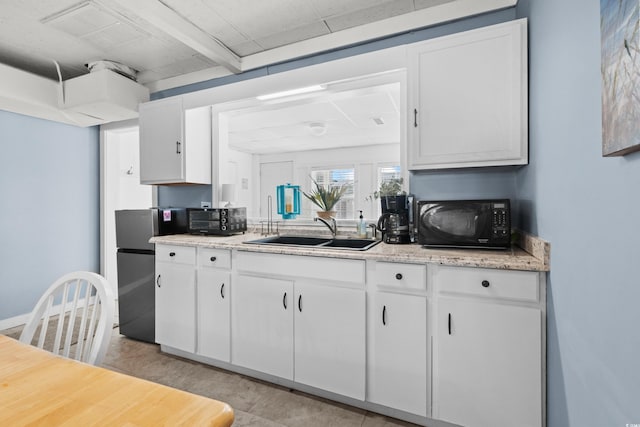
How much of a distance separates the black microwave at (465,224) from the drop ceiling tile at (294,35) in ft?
5.48

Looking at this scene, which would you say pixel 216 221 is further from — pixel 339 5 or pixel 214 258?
pixel 339 5

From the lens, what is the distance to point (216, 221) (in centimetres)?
271

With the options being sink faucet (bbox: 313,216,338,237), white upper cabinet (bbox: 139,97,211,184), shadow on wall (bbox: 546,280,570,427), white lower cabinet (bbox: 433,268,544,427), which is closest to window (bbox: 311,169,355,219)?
white upper cabinet (bbox: 139,97,211,184)

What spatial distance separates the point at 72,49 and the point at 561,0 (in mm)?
3656

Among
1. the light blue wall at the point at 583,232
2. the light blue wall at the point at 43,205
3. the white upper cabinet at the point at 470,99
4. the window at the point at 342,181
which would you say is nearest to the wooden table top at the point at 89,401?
the light blue wall at the point at 583,232

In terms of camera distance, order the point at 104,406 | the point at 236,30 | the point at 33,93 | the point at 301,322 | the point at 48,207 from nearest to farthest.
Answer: the point at 104,406 < the point at 301,322 < the point at 236,30 < the point at 33,93 < the point at 48,207

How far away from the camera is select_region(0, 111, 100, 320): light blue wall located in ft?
10.5

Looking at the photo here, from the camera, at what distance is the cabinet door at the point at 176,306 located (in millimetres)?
2387

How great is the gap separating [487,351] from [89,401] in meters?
1.58

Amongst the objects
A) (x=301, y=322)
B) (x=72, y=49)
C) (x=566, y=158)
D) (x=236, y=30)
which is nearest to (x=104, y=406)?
(x=301, y=322)

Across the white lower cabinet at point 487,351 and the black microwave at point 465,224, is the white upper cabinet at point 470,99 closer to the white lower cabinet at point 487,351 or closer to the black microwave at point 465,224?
the black microwave at point 465,224

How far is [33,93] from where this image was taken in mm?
3029

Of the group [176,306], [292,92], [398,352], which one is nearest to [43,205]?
[176,306]

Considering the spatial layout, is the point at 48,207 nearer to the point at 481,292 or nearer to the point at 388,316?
the point at 388,316
